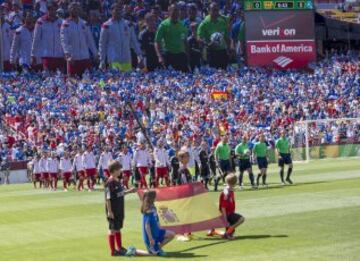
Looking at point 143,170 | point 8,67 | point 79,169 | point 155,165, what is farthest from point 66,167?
point 8,67

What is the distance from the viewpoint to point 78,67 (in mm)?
54156

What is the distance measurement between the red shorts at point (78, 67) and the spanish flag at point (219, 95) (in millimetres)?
8375

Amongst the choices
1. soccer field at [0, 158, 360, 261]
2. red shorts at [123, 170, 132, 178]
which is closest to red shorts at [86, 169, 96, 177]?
red shorts at [123, 170, 132, 178]

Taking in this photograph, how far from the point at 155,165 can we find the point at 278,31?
28360mm

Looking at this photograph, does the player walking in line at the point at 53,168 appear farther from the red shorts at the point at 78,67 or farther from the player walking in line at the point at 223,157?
the red shorts at the point at 78,67

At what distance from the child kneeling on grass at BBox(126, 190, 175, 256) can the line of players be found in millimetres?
12017

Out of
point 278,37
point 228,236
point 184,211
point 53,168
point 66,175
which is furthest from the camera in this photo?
point 278,37

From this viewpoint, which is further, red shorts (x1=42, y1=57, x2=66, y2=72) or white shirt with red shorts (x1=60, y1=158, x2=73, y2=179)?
red shorts (x1=42, y1=57, x2=66, y2=72)

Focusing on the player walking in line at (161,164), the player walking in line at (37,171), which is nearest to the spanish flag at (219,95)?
the player walking in line at (37,171)

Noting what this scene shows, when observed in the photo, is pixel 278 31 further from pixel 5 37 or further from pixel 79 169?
pixel 79 169

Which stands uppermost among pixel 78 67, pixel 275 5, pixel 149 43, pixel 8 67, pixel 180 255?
pixel 275 5

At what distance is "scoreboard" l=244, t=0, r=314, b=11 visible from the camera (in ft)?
192

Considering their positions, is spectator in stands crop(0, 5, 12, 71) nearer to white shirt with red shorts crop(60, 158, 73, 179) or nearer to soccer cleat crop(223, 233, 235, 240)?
white shirt with red shorts crop(60, 158, 73, 179)

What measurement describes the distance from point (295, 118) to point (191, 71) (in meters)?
9.53
